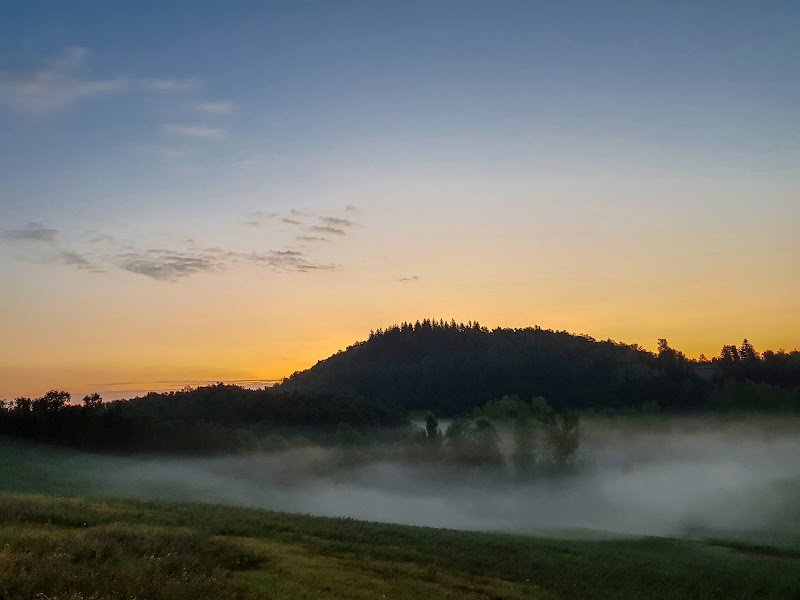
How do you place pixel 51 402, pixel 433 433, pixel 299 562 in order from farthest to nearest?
pixel 433 433 < pixel 51 402 < pixel 299 562

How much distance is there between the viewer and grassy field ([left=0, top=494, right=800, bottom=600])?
21.1 meters

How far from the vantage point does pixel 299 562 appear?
28.7 meters

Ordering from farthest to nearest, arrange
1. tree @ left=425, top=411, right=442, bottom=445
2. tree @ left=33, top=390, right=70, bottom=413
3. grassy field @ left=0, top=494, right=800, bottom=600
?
tree @ left=425, top=411, right=442, bottom=445, tree @ left=33, top=390, right=70, bottom=413, grassy field @ left=0, top=494, right=800, bottom=600

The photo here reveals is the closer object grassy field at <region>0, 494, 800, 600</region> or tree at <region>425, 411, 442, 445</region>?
grassy field at <region>0, 494, 800, 600</region>

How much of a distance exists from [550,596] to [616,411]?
170437 millimetres

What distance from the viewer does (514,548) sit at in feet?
140

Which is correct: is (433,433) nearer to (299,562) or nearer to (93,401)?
(93,401)

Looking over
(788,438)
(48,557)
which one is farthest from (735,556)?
(788,438)

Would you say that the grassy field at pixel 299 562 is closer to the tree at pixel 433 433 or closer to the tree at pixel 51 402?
the tree at pixel 51 402

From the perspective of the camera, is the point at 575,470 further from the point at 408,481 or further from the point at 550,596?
the point at 550,596

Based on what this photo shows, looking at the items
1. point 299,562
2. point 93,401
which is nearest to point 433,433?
point 93,401

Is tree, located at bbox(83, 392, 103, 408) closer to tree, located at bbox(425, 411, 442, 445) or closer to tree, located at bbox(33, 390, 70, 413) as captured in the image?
tree, located at bbox(33, 390, 70, 413)

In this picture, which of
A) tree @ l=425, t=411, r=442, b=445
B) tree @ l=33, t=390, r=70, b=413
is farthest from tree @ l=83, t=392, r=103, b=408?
tree @ l=425, t=411, r=442, b=445

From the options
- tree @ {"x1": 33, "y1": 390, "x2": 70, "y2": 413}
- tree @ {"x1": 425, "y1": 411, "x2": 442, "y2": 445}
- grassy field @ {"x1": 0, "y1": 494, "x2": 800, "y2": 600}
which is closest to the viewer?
grassy field @ {"x1": 0, "y1": 494, "x2": 800, "y2": 600}
